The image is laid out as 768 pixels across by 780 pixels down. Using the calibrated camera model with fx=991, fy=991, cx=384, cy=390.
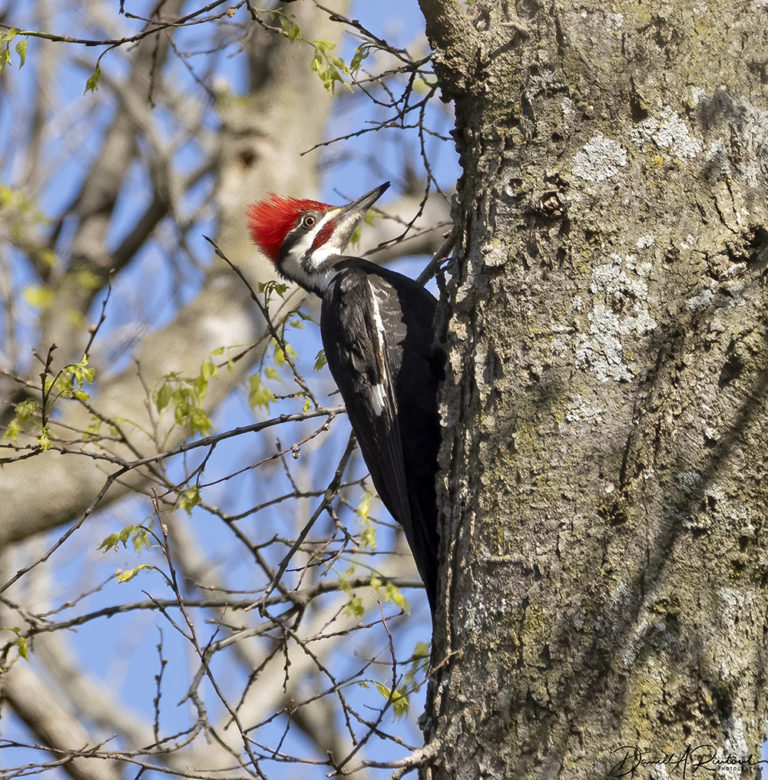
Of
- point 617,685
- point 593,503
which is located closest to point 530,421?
point 593,503

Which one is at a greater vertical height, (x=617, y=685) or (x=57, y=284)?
(x=57, y=284)

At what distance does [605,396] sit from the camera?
2.23 metres

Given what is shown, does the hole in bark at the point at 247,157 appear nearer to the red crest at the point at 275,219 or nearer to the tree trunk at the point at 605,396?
the red crest at the point at 275,219

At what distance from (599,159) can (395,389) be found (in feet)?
5.02

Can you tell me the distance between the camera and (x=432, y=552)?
→ 3553 millimetres

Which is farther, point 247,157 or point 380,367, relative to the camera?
point 247,157

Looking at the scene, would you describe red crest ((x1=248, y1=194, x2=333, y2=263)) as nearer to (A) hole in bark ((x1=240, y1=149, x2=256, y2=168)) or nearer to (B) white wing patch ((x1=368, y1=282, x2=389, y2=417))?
(B) white wing patch ((x1=368, y1=282, x2=389, y2=417))

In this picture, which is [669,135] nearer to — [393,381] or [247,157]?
[393,381]

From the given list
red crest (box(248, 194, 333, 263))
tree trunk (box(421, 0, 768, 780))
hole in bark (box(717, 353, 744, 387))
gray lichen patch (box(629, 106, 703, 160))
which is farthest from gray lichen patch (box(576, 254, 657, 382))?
red crest (box(248, 194, 333, 263))

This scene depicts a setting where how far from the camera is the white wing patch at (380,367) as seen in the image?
366cm

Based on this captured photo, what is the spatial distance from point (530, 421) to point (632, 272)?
16.4 inches

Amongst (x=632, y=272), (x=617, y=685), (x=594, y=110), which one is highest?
(x=594, y=110)

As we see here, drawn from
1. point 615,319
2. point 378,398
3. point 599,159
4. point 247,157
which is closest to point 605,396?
point 615,319

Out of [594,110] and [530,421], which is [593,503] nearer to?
[530,421]
